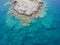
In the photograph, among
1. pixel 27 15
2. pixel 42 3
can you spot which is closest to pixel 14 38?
pixel 27 15

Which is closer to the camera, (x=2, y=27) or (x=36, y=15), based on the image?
(x=2, y=27)

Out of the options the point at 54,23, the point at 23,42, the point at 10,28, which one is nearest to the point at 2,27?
the point at 10,28

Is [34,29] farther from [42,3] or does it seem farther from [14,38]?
[42,3]

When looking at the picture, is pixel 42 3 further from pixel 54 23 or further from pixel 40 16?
pixel 54 23

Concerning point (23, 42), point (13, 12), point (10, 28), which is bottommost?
point (23, 42)

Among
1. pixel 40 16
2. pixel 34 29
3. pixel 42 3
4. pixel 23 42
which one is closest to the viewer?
pixel 23 42

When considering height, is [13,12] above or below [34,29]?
above

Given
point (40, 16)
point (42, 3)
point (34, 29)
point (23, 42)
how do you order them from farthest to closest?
point (42, 3) < point (40, 16) < point (34, 29) < point (23, 42)
